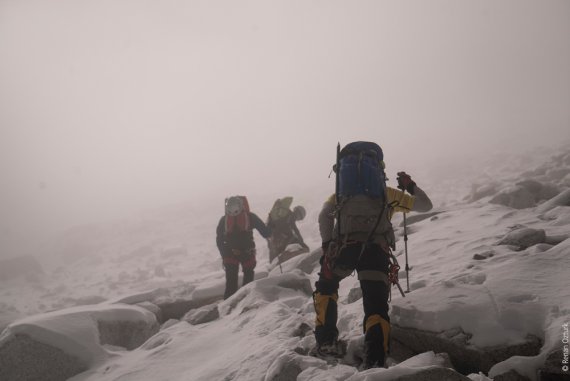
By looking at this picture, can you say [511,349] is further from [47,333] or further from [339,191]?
[47,333]

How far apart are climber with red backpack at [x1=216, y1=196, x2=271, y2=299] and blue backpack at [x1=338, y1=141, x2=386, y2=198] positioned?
5.15 metres

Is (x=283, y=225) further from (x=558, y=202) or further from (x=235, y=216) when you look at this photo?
(x=558, y=202)

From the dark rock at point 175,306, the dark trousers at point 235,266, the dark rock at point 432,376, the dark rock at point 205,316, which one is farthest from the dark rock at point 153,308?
the dark rock at point 432,376

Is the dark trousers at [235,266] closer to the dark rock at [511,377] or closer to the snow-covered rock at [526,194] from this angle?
the dark rock at [511,377]

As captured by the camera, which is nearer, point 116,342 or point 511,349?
point 511,349

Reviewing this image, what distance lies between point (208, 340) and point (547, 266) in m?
5.49

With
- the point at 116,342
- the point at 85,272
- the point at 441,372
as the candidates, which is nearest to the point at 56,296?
the point at 85,272

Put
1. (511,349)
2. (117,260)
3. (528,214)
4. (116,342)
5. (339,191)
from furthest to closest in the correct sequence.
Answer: (117,260) < (528,214) < (116,342) < (339,191) < (511,349)

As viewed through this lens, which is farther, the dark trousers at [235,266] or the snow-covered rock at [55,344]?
the dark trousers at [235,266]

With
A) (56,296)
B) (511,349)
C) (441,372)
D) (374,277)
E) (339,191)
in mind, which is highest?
(339,191)

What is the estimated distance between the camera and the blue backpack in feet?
15.4

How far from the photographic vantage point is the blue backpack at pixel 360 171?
470cm

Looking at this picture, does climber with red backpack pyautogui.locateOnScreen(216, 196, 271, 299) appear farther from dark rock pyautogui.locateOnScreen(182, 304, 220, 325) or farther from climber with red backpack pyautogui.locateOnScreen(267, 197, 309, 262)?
climber with red backpack pyautogui.locateOnScreen(267, 197, 309, 262)

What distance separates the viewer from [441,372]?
10.1ft
